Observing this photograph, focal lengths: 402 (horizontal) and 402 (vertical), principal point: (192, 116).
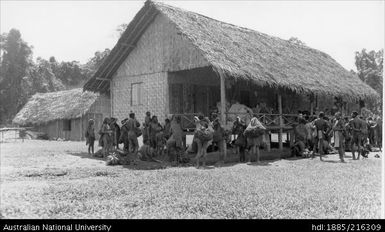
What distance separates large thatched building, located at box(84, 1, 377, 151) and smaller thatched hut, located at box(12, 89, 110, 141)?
8.79 meters

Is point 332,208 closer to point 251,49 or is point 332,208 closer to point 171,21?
point 171,21

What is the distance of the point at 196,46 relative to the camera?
13500 millimetres

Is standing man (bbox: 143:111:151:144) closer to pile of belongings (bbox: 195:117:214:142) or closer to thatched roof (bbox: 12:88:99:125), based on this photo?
pile of belongings (bbox: 195:117:214:142)

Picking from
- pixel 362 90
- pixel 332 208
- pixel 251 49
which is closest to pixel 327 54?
pixel 362 90

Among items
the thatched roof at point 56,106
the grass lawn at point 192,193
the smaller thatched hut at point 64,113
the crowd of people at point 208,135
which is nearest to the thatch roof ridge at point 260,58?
the crowd of people at point 208,135

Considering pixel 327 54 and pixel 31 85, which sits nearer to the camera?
pixel 327 54

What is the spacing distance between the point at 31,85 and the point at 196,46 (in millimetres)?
27029

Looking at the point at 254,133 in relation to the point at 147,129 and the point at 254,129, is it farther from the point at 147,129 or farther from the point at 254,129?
the point at 147,129

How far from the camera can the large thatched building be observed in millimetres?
14125

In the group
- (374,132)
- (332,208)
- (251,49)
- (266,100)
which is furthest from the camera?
(266,100)

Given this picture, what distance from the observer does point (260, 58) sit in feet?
53.5

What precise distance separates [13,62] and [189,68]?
18299 millimetres

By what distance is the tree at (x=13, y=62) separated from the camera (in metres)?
26.2

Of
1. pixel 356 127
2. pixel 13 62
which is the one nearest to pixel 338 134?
pixel 356 127
